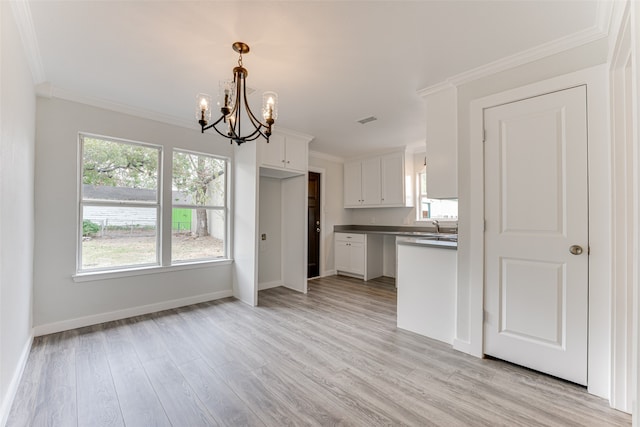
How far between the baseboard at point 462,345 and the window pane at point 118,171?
12.1 ft

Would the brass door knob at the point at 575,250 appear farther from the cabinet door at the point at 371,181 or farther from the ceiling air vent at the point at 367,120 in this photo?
the cabinet door at the point at 371,181

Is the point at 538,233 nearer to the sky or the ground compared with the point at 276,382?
nearer to the sky

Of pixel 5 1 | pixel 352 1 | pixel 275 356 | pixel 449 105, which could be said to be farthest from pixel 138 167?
pixel 449 105

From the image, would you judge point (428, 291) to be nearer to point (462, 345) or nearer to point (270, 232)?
point (462, 345)

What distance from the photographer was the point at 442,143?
8.58 ft

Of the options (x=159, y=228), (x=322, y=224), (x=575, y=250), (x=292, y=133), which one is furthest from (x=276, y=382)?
(x=322, y=224)

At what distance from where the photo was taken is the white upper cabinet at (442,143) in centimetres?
253

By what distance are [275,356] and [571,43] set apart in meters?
3.21

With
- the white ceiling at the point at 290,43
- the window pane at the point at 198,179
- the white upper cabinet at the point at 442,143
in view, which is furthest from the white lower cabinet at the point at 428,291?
the window pane at the point at 198,179

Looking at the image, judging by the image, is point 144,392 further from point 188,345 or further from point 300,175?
point 300,175

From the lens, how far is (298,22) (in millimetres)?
1795

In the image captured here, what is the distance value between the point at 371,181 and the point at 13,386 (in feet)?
16.3

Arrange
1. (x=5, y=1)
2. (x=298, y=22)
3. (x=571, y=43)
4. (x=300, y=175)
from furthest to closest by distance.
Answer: (x=300, y=175), (x=571, y=43), (x=298, y=22), (x=5, y=1)

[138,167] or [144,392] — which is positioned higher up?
[138,167]
